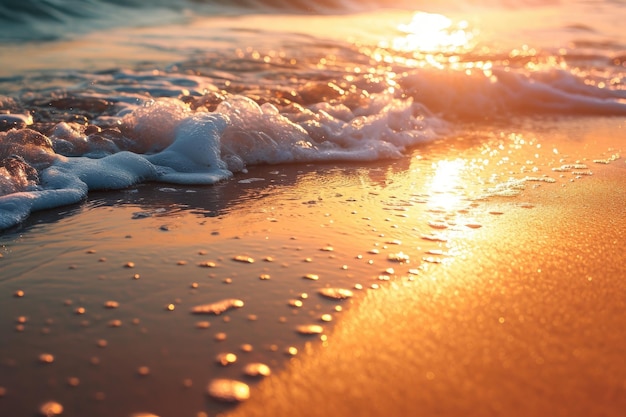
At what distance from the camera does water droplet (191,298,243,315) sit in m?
1.70

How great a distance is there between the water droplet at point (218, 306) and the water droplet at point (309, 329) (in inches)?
7.6

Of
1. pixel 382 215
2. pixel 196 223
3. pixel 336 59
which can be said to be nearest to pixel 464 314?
pixel 382 215

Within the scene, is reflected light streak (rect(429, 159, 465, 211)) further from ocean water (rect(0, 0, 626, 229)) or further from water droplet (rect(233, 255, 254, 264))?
water droplet (rect(233, 255, 254, 264))

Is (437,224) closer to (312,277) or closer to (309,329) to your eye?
(312,277)

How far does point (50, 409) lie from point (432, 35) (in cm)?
955

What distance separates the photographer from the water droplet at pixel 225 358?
1474mm

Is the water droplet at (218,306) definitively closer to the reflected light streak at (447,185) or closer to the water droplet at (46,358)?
the water droplet at (46,358)

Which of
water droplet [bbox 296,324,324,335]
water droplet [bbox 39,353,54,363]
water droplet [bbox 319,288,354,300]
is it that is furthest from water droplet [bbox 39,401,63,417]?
water droplet [bbox 319,288,354,300]

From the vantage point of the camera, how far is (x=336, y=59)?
7066 mm

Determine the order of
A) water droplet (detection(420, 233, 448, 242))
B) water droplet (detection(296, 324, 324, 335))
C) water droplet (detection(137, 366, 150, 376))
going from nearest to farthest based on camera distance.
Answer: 1. water droplet (detection(137, 366, 150, 376))
2. water droplet (detection(296, 324, 324, 335))
3. water droplet (detection(420, 233, 448, 242))

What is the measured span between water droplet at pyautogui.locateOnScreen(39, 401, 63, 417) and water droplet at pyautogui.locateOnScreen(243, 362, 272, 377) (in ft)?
1.25

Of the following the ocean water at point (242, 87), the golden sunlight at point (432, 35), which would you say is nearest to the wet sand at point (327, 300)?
the ocean water at point (242, 87)

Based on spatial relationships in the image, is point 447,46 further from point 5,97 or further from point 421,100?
point 5,97

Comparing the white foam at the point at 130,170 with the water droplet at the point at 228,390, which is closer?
the water droplet at the point at 228,390
